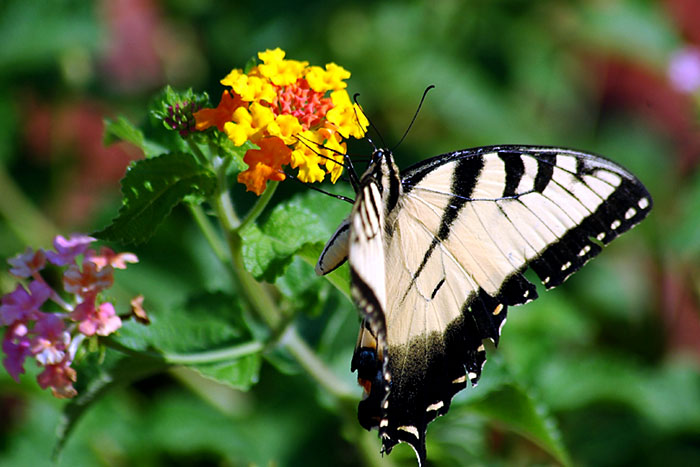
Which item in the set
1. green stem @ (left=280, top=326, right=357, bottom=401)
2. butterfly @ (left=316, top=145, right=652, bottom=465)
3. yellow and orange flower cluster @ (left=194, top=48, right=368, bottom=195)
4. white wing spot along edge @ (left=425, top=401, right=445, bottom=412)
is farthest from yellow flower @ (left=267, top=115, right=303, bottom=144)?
white wing spot along edge @ (left=425, top=401, right=445, bottom=412)

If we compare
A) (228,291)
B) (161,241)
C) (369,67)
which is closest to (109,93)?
(161,241)

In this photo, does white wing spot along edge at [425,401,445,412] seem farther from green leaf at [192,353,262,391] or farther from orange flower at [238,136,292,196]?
orange flower at [238,136,292,196]

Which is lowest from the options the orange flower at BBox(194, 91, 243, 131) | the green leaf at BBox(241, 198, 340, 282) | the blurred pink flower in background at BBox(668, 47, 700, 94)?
the green leaf at BBox(241, 198, 340, 282)

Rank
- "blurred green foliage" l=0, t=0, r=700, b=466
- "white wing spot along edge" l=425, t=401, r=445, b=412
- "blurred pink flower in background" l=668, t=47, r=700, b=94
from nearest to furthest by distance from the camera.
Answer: "white wing spot along edge" l=425, t=401, r=445, b=412
"blurred green foliage" l=0, t=0, r=700, b=466
"blurred pink flower in background" l=668, t=47, r=700, b=94

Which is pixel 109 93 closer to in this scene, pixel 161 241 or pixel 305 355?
pixel 161 241

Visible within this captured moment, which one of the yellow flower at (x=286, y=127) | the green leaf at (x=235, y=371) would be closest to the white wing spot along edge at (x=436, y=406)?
the green leaf at (x=235, y=371)

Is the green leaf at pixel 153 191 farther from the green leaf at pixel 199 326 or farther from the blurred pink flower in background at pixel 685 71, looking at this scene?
the blurred pink flower in background at pixel 685 71

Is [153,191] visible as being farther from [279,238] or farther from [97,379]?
[97,379]
